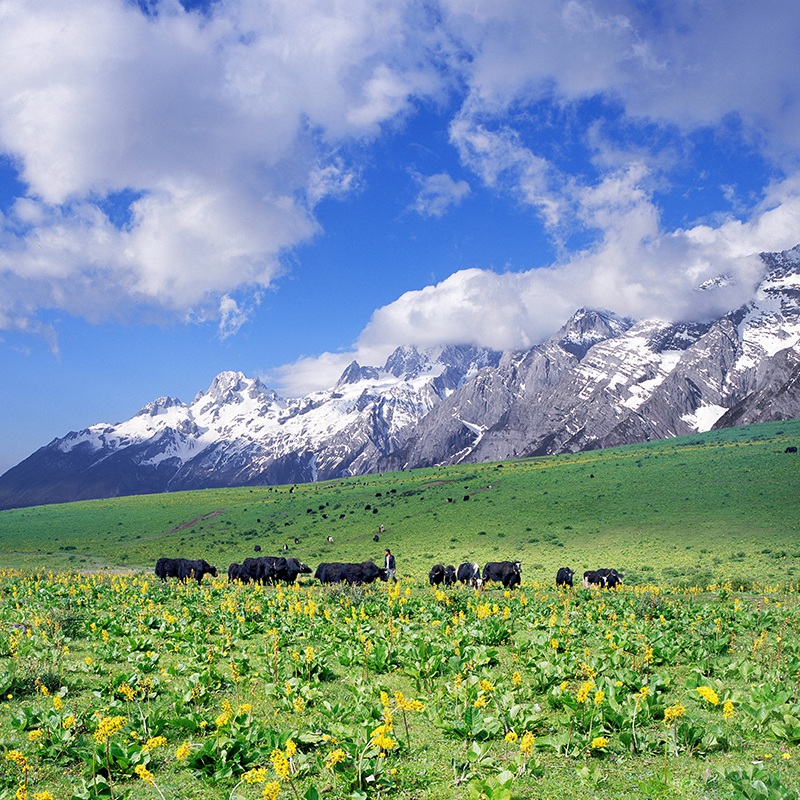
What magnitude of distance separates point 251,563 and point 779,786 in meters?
37.3

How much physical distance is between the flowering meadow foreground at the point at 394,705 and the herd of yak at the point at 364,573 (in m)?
16.6

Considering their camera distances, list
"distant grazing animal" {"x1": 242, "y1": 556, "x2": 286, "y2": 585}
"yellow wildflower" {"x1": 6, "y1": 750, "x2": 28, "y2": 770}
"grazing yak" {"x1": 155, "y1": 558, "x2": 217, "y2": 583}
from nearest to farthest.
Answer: "yellow wildflower" {"x1": 6, "y1": 750, "x2": 28, "y2": 770} → "grazing yak" {"x1": 155, "y1": 558, "x2": 217, "y2": 583} → "distant grazing animal" {"x1": 242, "y1": 556, "x2": 286, "y2": 585}

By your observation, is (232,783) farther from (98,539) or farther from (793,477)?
(98,539)

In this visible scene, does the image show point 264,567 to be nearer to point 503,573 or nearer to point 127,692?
point 503,573

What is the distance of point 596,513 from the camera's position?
6344 cm

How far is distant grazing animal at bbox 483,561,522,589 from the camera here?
110 feet

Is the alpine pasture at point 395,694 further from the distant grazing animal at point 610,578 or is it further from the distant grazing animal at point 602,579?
the distant grazing animal at point 602,579

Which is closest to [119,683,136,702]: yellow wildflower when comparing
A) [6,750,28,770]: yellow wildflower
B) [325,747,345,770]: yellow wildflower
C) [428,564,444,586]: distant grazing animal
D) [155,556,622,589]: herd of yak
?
[6,750,28,770]: yellow wildflower

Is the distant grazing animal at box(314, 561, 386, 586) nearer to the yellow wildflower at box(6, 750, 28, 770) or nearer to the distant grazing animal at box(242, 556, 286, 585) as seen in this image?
the distant grazing animal at box(242, 556, 286, 585)

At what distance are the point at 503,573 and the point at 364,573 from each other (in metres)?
8.40

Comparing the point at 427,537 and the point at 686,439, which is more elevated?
the point at 686,439

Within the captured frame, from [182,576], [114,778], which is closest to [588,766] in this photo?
[114,778]

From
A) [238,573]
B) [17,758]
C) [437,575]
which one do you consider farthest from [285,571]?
[17,758]

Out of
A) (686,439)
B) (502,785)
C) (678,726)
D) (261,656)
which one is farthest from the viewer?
(686,439)
